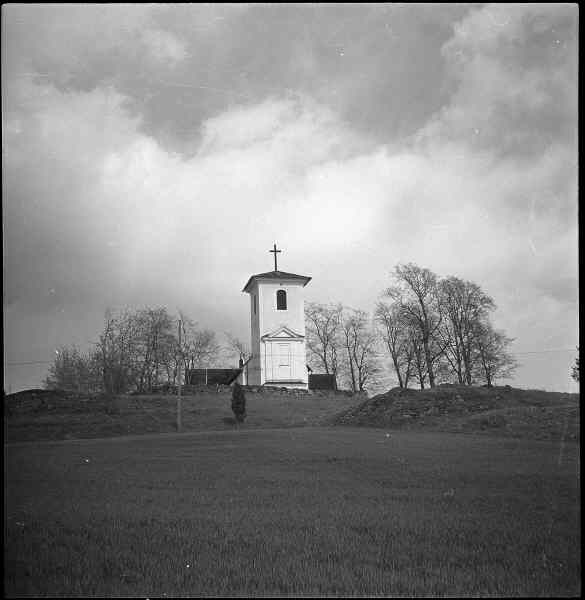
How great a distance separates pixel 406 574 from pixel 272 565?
100cm

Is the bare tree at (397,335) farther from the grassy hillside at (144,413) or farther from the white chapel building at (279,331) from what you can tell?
the white chapel building at (279,331)

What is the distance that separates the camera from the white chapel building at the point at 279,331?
4547 centimetres

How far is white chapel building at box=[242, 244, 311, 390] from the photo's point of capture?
4547 centimetres

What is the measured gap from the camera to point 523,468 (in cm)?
945

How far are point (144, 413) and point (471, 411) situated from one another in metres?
15.7

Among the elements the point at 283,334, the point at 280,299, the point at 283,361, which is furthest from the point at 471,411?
the point at 280,299

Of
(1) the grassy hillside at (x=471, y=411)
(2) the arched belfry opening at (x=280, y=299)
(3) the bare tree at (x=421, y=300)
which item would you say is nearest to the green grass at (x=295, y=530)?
(1) the grassy hillside at (x=471, y=411)

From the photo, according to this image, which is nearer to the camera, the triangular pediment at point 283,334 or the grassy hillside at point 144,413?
the grassy hillside at point 144,413

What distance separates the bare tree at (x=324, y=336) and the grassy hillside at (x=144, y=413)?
49.2 feet

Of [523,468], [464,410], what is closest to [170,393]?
[464,410]

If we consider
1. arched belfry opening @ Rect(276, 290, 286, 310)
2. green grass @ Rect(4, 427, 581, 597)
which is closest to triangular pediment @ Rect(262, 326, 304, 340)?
arched belfry opening @ Rect(276, 290, 286, 310)

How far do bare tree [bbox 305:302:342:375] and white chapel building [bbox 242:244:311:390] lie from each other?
318 centimetres

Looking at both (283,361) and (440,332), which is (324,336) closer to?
(283,361)

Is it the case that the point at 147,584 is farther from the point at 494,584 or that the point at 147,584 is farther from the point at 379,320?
the point at 379,320
